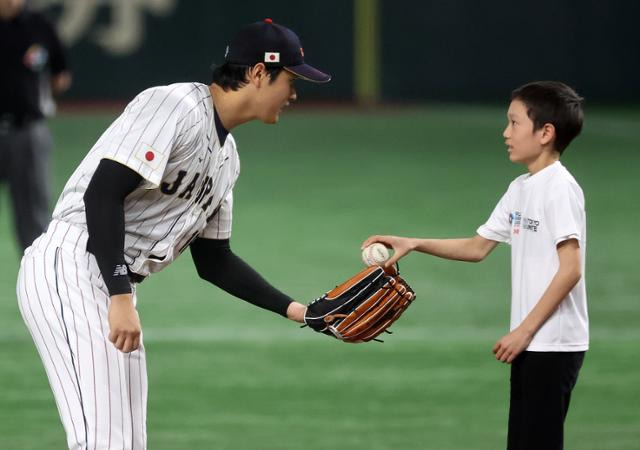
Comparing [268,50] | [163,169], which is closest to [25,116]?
[268,50]

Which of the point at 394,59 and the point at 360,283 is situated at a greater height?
the point at 394,59

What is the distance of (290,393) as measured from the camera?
20.3 feet

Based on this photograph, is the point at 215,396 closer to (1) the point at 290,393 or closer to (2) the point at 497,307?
(1) the point at 290,393

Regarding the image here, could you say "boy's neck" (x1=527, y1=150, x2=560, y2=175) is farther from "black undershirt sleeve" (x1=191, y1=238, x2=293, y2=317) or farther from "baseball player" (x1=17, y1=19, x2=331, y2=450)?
"black undershirt sleeve" (x1=191, y1=238, x2=293, y2=317)

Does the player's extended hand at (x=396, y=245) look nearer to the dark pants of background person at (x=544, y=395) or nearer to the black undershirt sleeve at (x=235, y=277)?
the black undershirt sleeve at (x=235, y=277)

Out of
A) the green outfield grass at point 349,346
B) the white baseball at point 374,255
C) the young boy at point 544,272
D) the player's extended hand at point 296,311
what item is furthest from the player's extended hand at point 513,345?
the green outfield grass at point 349,346

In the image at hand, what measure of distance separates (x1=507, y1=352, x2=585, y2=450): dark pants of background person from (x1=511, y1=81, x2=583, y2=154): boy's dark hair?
26.5 inches

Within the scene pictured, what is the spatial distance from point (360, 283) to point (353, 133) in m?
14.0

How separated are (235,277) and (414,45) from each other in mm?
18162

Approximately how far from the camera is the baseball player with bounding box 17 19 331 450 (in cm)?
370

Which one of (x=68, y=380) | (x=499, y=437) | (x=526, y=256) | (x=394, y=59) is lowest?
(x=499, y=437)

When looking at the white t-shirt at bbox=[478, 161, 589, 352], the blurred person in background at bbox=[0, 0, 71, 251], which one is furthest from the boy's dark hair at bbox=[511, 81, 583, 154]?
the blurred person in background at bbox=[0, 0, 71, 251]

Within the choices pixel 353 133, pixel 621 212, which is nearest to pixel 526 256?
pixel 621 212

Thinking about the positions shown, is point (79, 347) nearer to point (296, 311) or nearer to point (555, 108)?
point (296, 311)
